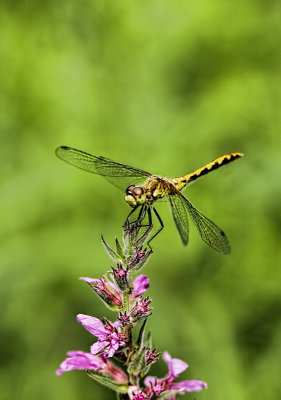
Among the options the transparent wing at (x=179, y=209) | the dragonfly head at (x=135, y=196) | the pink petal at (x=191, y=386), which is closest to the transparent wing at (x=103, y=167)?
the transparent wing at (x=179, y=209)

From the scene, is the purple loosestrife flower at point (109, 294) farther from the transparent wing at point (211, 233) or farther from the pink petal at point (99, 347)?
the transparent wing at point (211, 233)

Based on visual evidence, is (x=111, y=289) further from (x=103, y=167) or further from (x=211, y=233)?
(x=103, y=167)

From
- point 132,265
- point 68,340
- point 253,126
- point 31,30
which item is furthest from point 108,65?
point 132,265

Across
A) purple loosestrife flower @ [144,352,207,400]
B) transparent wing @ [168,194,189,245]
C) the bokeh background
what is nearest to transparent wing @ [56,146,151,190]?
transparent wing @ [168,194,189,245]

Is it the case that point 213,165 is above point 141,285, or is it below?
above

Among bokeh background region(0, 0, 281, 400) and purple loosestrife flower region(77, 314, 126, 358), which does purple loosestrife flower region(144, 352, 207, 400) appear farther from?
bokeh background region(0, 0, 281, 400)

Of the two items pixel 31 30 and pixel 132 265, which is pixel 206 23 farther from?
pixel 132 265

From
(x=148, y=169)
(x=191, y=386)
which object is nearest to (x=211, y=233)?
(x=191, y=386)
